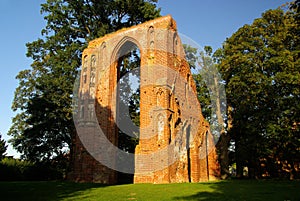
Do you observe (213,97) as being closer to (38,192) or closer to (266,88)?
(266,88)

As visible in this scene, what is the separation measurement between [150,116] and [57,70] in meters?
9.68

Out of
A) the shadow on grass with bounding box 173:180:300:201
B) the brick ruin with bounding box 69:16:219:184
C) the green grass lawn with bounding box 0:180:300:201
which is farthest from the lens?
the brick ruin with bounding box 69:16:219:184

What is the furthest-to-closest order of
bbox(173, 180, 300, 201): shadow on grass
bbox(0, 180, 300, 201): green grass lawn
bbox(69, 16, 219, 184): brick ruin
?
bbox(69, 16, 219, 184): brick ruin, bbox(0, 180, 300, 201): green grass lawn, bbox(173, 180, 300, 201): shadow on grass

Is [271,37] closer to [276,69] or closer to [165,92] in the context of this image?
[276,69]

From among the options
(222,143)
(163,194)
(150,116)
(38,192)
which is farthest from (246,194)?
(222,143)

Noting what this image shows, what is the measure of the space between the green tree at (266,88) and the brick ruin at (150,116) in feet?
9.87

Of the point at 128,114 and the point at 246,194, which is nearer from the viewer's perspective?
the point at 246,194

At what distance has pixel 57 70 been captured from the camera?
18844 mm

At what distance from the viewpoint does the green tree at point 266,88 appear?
14.6 meters

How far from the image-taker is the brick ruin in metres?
11.7

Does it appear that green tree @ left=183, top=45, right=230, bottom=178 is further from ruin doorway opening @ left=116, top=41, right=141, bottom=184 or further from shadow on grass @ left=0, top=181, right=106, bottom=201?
shadow on grass @ left=0, top=181, right=106, bottom=201

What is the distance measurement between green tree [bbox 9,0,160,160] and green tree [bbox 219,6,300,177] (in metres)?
7.12

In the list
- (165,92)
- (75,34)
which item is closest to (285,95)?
(165,92)

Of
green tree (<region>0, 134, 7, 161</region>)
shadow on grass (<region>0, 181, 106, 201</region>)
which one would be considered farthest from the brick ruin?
green tree (<region>0, 134, 7, 161</region>)
